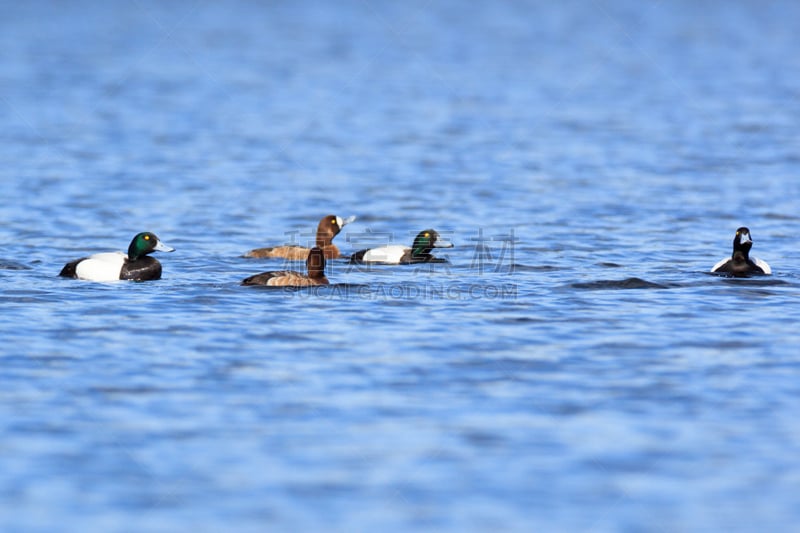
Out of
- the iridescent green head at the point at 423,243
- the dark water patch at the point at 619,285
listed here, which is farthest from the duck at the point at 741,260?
the iridescent green head at the point at 423,243

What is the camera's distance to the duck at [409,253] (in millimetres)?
17844

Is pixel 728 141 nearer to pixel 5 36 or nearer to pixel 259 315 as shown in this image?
pixel 259 315

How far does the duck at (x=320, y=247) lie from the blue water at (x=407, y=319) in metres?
0.42

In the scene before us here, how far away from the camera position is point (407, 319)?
44.1 feet

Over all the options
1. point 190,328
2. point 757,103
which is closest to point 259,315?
point 190,328

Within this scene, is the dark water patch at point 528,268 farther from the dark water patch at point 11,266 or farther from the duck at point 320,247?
the dark water patch at point 11,266

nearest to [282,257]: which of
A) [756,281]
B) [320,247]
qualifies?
[320,247]

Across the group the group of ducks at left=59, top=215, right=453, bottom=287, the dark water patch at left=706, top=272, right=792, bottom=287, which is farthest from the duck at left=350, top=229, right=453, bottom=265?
the dark water patch at left=706, top=272, right=792, bottom=287

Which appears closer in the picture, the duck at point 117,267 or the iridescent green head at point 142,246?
the duck at point 117,267

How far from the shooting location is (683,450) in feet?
29.0

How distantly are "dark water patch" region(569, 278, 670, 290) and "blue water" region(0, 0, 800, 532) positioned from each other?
2.0 inches

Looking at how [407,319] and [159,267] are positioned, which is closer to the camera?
[407,319]

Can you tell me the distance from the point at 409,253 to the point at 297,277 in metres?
2.99

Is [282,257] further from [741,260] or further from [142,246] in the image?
[741,260]
